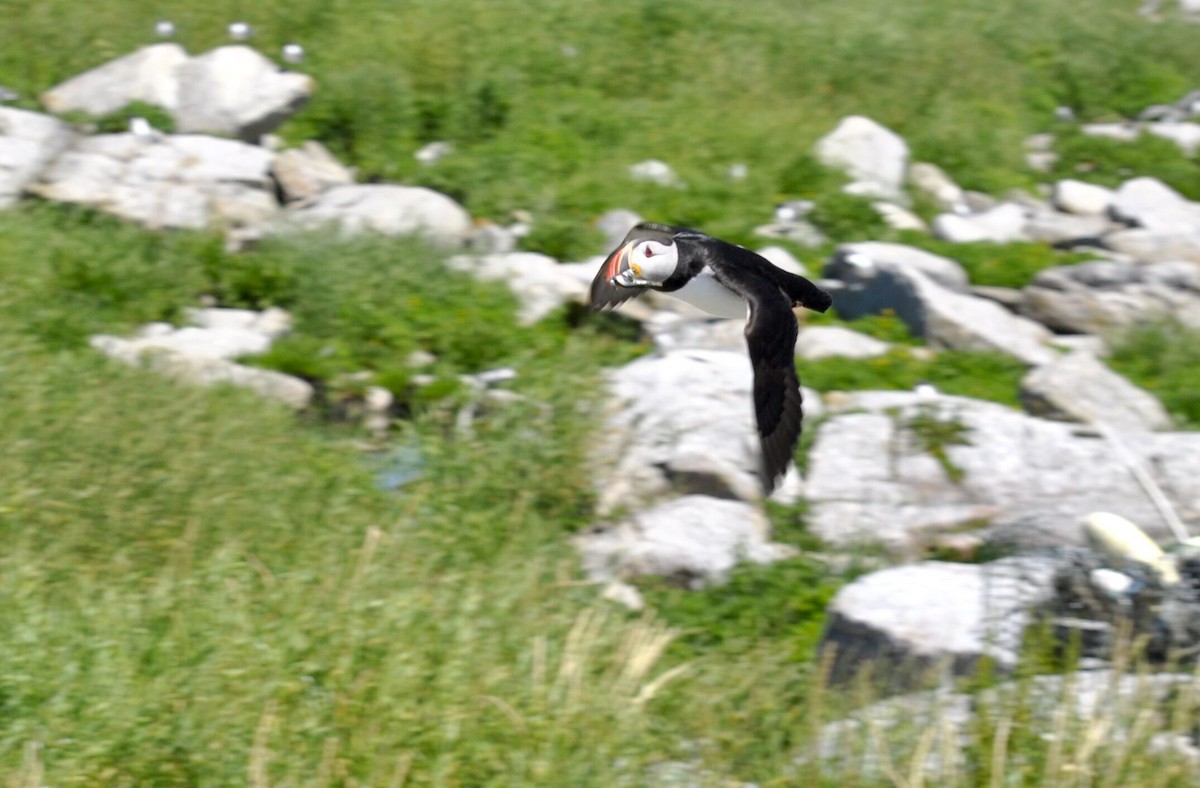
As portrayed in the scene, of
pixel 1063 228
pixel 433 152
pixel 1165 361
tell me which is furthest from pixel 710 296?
pixel 1063 228

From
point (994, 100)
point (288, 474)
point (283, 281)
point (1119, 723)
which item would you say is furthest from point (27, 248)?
point (994, 100)

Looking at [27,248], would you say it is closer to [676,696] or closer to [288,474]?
[288,474]

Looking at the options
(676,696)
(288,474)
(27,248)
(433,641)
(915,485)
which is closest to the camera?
(433,641)

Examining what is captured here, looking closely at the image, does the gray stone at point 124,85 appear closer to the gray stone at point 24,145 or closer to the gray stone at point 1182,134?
the gray stone at point 24,145

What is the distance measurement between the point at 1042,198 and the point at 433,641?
842cm

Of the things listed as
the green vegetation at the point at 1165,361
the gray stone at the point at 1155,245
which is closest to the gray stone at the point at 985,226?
the gray stone at the point at 1155,245

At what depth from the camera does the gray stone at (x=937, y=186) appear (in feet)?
37.9

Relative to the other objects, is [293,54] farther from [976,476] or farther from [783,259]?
[976,476]

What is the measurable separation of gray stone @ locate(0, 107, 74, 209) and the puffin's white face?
609 centimetres

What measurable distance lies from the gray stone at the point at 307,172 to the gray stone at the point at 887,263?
3.14m

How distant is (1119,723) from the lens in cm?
446

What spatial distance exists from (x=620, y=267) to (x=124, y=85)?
730cm

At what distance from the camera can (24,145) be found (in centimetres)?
936

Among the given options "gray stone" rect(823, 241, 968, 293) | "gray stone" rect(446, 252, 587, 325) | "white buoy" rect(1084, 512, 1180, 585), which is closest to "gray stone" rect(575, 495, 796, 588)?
"white buoy" rect(1084, 512, 1180, 585)
